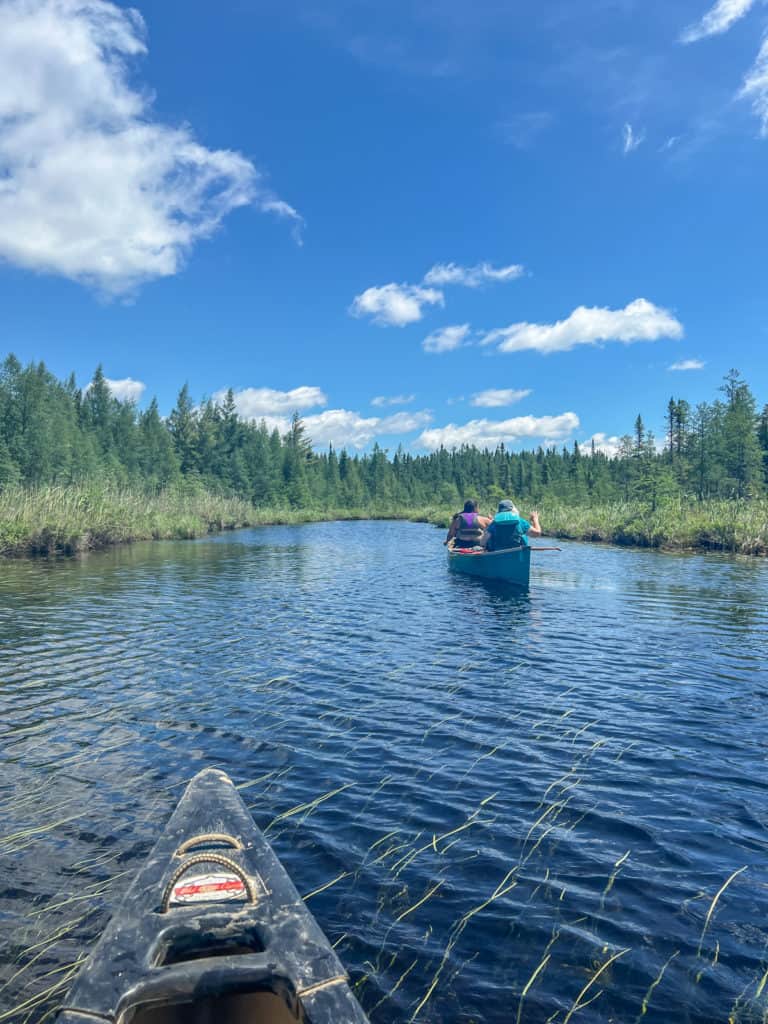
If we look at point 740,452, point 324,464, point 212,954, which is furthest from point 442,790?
point 324,464

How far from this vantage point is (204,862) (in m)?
3.59

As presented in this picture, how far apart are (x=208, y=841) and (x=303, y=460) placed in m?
91.4

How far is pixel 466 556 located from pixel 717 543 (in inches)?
650

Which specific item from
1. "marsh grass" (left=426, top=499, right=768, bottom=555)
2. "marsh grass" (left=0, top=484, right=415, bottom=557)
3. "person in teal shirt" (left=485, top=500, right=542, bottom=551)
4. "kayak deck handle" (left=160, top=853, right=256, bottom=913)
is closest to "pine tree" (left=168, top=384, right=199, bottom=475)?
"marsh grass" (left=0, top=484, right=415, bottom=557)

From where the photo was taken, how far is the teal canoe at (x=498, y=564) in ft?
56.6

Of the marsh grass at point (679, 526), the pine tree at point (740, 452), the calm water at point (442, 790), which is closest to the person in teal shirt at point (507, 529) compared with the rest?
the calm water at point (442, 790)

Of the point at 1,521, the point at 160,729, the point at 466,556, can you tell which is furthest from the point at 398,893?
the point at 1,521

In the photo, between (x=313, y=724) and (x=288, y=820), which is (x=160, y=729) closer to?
(x=313, y=724)

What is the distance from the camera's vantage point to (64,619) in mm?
13516

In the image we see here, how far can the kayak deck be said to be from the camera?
2.59 m

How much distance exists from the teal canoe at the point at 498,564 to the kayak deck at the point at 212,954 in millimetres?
14218

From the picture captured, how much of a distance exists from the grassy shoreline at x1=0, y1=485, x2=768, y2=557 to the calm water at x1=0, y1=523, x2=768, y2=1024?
42.9 ft

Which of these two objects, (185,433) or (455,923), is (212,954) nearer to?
(455,923)

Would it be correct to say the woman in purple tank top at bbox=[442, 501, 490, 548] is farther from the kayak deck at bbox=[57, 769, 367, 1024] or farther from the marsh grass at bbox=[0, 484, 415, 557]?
the kayak deck at bbox=[57, 769, 367, 1024]
